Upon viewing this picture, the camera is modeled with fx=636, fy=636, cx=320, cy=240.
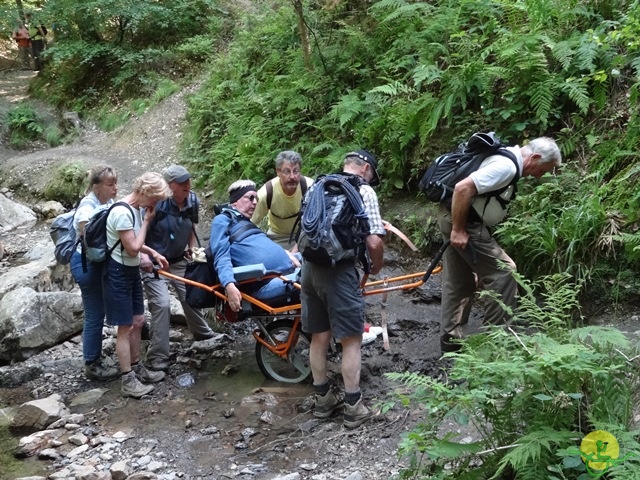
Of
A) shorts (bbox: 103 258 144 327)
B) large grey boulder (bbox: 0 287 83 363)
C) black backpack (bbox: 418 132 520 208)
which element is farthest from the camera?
large grey boulder (bbox: 0 287 83 363)

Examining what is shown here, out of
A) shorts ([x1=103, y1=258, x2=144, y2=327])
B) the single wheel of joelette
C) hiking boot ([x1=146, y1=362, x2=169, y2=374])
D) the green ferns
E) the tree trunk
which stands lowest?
hiking boot ([x1=146, y1=362, x2=169, y2=374])

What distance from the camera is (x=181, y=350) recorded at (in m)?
7.09

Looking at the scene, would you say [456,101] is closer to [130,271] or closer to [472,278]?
[472,278]

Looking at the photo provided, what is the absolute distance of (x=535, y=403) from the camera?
126 inches

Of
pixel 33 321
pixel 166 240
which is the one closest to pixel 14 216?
pixel 33 321

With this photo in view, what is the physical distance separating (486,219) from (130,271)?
10.8 ft

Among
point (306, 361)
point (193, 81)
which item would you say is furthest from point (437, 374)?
point (193, 81)

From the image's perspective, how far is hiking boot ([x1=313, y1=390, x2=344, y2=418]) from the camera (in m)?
5.23

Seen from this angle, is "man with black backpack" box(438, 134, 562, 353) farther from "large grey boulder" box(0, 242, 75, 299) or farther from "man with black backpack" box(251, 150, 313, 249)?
"large grey boulder" box(0, 242, 75, 299)

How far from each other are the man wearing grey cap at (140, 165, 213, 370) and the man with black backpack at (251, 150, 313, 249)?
0.72 meters

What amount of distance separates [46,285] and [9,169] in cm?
791

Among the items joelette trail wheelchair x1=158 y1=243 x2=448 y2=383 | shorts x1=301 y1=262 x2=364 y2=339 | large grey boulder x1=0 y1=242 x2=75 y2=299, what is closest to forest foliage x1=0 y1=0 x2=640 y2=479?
shorts x1=301 y1=262 x2=364 y2=339

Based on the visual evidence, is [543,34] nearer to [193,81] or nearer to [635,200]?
[635,200]

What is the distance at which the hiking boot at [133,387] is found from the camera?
6098mm
